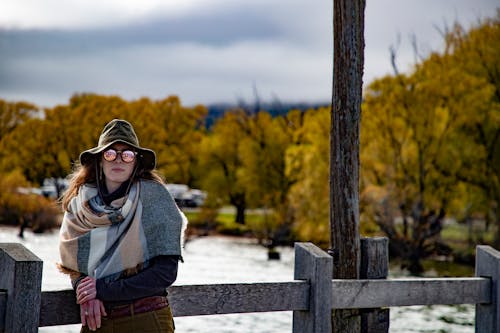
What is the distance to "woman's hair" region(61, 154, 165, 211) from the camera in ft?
13.3

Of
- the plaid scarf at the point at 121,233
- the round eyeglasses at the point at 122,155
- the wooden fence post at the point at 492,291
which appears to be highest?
the round eyeglasses at the point at 122,155

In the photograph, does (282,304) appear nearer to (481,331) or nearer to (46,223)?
(481,331)

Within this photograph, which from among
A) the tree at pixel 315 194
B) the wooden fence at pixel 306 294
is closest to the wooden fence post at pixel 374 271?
the wooden fence at pixel 306 294

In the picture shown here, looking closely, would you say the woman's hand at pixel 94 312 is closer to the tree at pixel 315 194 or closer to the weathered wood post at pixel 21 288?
the weathered wood post at pixel 21 288

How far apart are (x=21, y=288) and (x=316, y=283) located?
1.88 m

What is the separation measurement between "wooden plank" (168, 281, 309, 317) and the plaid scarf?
0.90 meters

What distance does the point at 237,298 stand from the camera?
501 cm

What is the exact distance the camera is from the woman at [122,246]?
12.7 feet

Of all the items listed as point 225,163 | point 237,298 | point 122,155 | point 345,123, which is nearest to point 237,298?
point 237,298

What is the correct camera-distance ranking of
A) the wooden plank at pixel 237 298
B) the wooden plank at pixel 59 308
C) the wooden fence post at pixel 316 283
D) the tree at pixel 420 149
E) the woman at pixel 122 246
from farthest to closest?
the tree at pixel 420 149
the wooden fence post at pixel 316 283
the wooden plank at pixel 237 298
the wooden plank at pixel 59 308
the woman at pixel 122 246

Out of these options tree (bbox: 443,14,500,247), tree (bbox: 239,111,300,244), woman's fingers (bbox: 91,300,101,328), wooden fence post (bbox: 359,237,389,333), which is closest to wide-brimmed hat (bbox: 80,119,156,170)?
woman's fingers (bbox: 91,300,101,328)

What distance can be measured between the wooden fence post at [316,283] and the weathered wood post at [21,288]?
1789mm

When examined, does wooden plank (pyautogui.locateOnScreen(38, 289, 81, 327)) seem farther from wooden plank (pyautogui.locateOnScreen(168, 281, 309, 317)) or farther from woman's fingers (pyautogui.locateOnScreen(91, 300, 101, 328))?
wooden plank (pyautogui.locateOnScreen(168, 281, 309, 317))

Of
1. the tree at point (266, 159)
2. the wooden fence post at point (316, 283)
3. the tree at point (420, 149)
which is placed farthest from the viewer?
the tree at point (266, 159)
